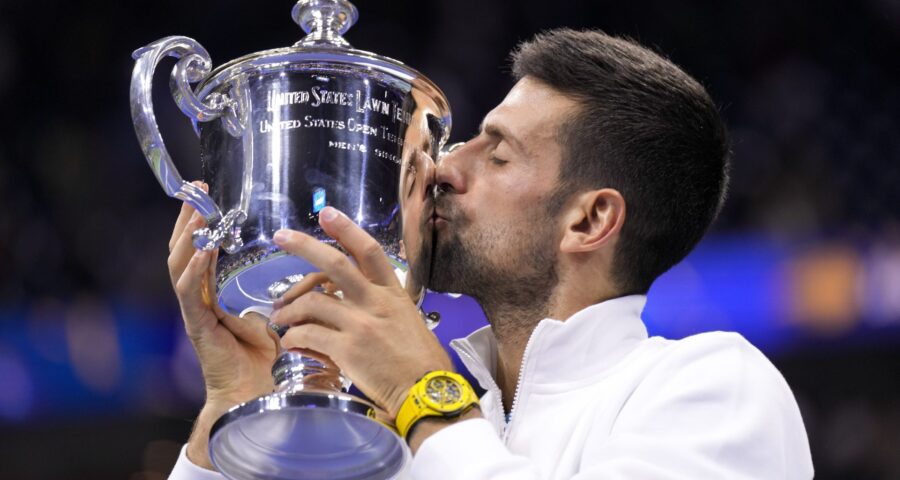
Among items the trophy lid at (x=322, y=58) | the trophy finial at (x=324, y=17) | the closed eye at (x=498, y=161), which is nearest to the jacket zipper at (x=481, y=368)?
the closed eye at (x=498, y=161)

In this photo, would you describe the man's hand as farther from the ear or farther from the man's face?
the ear

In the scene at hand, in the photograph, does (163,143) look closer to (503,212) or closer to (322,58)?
(322,58)

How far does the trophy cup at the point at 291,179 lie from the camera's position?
1.71 metres

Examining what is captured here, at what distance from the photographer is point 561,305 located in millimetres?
2088

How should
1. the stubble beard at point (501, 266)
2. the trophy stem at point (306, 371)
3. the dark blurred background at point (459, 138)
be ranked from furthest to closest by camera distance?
1. the dark blurred background at point (459, 138)
2. the stubble beard at point (501, 266)
3. the trophy stem at point (306, 371)

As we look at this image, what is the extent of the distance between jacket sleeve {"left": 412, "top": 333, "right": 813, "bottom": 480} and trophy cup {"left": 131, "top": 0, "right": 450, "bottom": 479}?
17cm

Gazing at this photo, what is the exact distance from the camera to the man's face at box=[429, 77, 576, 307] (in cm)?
204

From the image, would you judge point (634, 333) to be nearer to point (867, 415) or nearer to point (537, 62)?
point (537, 62)

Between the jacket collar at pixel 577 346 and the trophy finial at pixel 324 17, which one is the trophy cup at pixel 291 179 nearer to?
the trophy finial at pixel 324 17

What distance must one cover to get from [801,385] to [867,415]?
11.7 inches

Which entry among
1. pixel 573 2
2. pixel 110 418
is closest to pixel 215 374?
pixel 110 418

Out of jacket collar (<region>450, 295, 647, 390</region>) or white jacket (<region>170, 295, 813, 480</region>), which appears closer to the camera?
white jacket (<region>170, 295, 813, 480</region>)

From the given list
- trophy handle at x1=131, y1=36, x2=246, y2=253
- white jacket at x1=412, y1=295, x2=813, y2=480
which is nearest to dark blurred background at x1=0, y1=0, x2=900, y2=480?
white jacket at x1=412, y1=295, x2=813, y2=480

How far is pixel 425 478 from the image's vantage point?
159cm
